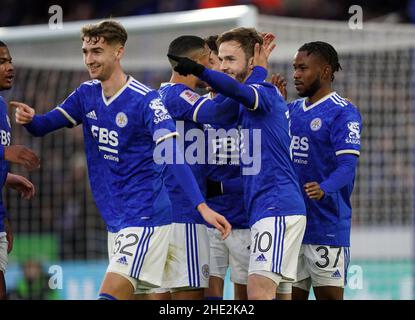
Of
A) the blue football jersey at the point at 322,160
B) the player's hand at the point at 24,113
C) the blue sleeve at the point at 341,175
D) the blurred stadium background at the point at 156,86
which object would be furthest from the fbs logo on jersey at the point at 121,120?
the blurred stadium background at the point at 156,86

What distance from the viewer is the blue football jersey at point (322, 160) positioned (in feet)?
26.4

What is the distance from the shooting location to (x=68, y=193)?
1422 centimetres

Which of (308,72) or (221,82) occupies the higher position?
(308,72)

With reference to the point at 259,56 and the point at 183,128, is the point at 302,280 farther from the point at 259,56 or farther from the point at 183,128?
the point at 259,56

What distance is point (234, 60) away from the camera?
7539mm

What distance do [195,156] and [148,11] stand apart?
10774mm

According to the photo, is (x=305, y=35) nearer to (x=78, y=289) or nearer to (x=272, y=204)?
(x=78, y=289)

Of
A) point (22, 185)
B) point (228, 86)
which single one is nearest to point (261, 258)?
point (228, 86)

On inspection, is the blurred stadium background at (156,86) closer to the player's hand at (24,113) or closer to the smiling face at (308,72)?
the smiling face at (308,72)

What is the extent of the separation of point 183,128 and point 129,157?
889 mm

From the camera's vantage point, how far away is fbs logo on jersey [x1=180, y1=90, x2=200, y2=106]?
7.76m

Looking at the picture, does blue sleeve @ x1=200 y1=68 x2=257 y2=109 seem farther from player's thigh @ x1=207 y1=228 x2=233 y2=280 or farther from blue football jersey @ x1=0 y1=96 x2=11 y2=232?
blue football jersey @ x1=0 y1=96 x2=11 y2=232

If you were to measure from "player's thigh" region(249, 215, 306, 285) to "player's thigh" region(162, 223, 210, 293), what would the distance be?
2.26 feet

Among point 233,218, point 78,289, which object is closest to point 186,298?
point 233,218
